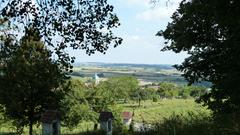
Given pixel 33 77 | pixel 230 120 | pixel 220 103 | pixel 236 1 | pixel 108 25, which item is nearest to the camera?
pixel 108 25

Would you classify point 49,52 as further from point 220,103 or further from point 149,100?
point 149,100

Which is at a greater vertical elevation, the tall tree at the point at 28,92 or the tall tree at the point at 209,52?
the tall tree at the point at 209,52

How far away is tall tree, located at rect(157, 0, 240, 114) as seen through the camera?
1898cm

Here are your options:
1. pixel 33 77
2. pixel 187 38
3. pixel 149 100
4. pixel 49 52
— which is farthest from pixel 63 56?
pixel 149 100

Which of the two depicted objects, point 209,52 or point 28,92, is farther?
point 28,92

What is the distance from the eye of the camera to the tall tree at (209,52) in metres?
19.0

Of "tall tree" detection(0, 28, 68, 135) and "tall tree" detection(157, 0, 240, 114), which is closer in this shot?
"tall tree" detection(157, 0, 240, 114)

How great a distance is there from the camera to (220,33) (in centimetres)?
2148

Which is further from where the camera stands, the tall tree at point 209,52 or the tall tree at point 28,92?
the tall tree at point 28,92

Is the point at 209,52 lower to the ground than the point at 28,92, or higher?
higher

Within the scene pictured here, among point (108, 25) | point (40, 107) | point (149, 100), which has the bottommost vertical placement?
point (149, 100)

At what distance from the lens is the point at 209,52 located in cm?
2228

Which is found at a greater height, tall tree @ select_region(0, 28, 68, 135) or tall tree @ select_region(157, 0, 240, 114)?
tall tree @ select_region(157, 0, 240, 114)

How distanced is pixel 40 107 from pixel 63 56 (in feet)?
86.9
